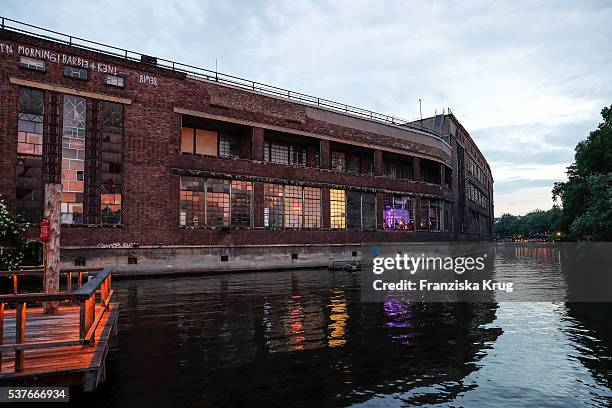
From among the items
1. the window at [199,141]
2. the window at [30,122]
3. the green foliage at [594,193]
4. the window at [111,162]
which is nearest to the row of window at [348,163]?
the window at [199,141]

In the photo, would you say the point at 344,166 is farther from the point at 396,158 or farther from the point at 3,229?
the point at 3,229

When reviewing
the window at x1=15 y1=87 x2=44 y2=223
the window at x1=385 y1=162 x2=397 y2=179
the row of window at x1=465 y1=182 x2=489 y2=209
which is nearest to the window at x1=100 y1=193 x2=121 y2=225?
the window at x1=15 y1=87 x2=44 y2=223

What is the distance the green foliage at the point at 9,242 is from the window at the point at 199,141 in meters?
16.1

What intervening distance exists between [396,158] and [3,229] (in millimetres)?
43407

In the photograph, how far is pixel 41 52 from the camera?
30469 millimetres

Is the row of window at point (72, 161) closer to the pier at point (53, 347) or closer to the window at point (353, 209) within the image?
the window at point (353, 209)

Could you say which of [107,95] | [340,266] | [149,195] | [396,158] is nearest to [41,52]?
[107,95]

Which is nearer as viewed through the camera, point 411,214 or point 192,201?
point 192,201

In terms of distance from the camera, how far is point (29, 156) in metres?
30.2

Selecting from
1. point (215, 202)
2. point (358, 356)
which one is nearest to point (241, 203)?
point (215, 202)

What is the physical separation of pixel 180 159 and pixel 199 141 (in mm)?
4795

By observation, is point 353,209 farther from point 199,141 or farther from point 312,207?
point 199,141

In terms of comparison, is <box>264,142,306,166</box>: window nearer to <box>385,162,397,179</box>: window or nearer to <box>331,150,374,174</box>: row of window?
<box>331,150,374,174</box>: row of window

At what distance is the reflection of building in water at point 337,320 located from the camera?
461 inches
